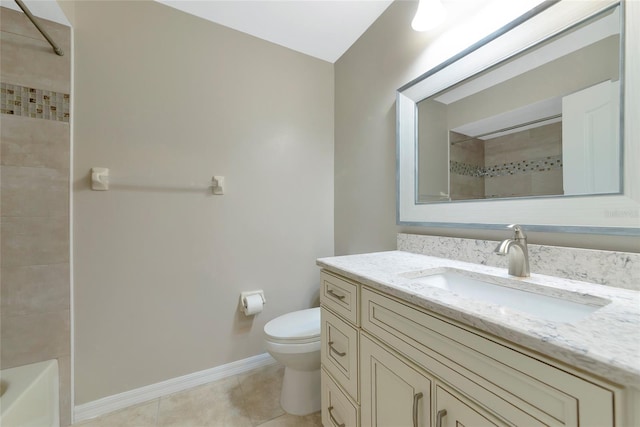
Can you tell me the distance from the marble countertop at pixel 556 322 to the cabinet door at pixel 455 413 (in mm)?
192

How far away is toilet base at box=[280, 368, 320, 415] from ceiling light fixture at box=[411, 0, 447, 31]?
1.89 m

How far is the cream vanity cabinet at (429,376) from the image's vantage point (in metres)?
0.41

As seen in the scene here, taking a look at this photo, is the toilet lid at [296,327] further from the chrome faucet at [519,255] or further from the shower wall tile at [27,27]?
the shower wall tile at [27,27]

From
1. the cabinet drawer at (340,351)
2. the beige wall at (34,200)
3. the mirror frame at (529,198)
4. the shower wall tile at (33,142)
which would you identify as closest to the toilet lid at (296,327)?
the cabinet drawer at (340,351)

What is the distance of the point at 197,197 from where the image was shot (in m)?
1.55

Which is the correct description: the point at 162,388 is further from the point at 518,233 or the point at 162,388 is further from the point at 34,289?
the point at 518,233

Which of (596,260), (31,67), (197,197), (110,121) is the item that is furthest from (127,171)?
(596,260)

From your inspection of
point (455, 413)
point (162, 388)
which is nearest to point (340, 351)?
point (455, 413)

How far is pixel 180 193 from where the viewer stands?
1.50 metres

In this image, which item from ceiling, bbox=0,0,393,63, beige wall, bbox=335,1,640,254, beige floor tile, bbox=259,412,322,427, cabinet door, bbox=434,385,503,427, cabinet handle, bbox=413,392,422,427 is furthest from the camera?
ceiling, bbox=0,0,393,63

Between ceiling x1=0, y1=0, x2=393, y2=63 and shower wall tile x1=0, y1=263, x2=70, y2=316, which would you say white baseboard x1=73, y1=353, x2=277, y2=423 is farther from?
ceiling x1=0, y1=0, x2=393, y2=63

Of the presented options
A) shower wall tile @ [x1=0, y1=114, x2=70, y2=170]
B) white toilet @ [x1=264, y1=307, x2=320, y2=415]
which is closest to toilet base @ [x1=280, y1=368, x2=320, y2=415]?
white toilet @ [x1=264, y1=307, x2=320, y2=415]

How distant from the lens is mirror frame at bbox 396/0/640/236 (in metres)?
0.69

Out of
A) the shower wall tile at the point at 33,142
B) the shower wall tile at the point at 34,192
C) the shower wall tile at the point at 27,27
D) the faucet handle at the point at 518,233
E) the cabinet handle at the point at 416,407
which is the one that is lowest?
the cabinet handle at the point at 416,407
